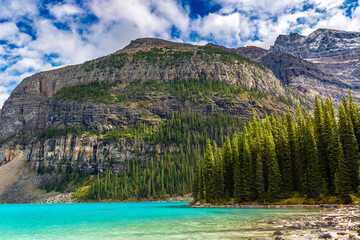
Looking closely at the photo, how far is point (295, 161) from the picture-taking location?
7119cm

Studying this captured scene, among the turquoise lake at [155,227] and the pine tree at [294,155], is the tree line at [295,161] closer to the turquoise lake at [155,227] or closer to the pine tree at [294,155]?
the pine tree at [294,155]

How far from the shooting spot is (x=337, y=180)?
181ft

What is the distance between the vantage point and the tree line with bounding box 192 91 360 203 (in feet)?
190

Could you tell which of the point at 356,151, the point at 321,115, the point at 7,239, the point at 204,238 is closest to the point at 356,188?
the point at 356,151

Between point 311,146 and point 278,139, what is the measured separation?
38.6 feet

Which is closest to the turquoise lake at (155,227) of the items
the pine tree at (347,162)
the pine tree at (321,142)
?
the pine tree at (347,162)

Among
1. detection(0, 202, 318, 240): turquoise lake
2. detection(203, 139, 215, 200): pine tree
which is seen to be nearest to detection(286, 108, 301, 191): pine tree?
detection(0, 202, 318, 240): turquoise lake

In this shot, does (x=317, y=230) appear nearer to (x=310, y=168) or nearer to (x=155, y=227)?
(x=155, y=227)

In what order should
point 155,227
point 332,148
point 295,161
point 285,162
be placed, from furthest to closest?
1. point 295,161
2. point 285,162
3. point 332,148
4. point 155,227

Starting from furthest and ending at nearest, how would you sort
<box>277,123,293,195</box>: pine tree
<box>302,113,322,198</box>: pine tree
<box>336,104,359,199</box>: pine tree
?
<box>277,123,293,195</box>: pine tree, <box>302,113,322,198</box>: pine tree, <box>336,104,359,199</box>: pine tree

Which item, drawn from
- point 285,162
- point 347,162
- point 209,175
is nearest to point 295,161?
point 285,162

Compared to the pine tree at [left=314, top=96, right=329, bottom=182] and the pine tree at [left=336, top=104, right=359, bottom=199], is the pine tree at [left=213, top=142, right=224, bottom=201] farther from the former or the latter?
the pine tree at [left=336, top=104, right=359, bottom=199]

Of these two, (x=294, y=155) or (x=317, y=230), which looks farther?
(x=294, y=155)

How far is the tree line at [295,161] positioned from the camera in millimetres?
57850
